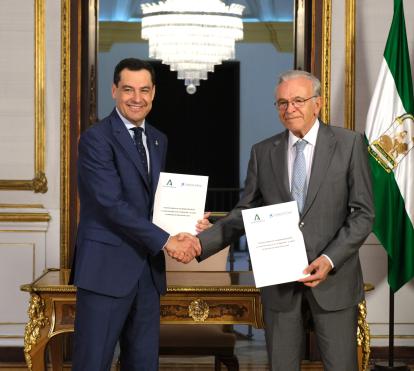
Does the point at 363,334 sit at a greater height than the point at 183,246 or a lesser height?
lesser

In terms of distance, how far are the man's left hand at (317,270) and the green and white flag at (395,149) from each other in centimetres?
234

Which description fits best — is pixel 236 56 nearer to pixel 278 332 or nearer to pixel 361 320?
pixel 361 320

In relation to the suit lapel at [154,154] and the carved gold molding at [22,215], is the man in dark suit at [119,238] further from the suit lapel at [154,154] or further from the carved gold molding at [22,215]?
the carved gold molding at [22,215]

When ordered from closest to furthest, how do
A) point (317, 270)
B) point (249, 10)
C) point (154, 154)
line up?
point (317, 270) < point (154, 154) < point (249, 10)

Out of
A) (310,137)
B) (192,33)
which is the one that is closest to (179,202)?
(310,137)

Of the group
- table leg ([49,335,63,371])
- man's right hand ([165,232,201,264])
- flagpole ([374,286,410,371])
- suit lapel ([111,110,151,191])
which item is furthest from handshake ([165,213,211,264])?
flagpole ([374,286,410,371])

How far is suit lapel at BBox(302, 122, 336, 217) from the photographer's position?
11.6ft

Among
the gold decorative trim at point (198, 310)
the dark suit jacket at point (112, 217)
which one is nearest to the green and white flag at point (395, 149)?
the gold decorative trim at point (198, 310)

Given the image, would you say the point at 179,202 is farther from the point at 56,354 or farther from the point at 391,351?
the point at 391,351

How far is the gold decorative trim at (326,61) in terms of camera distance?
6.21m

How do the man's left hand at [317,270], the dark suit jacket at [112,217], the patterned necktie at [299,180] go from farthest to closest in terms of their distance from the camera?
the dark suit jacket at [112,217]
the patterned necktie at [299,180]
the man's left hand at [317,270]

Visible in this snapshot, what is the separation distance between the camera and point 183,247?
3809 millimetres

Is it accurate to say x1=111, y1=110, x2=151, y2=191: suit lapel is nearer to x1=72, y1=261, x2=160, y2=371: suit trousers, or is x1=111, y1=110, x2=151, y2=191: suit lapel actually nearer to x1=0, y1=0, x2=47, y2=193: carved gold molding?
x1=72, y1=261, x2=160, y2=371: suit trousers

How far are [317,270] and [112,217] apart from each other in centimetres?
80
